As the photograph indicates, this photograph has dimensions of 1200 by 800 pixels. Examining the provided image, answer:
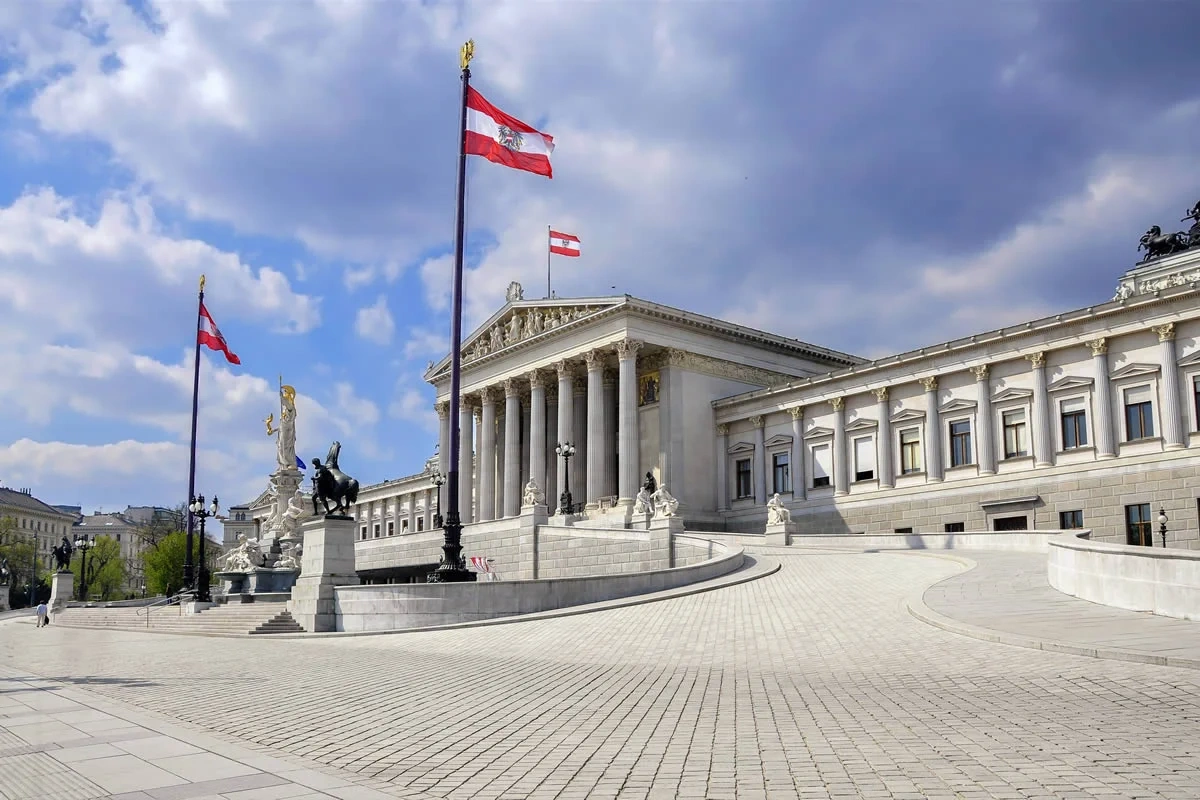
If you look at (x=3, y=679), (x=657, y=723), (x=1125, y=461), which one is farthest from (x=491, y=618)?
(x=1125, y=461)

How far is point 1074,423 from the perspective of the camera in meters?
47.5

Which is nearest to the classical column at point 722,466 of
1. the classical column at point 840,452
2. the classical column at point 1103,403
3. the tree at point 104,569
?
the classical column at point 840,452

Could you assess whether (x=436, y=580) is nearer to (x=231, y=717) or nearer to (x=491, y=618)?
(x=491, y=618)

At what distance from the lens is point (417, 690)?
14.3 metres

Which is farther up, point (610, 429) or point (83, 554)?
point (610, 429)

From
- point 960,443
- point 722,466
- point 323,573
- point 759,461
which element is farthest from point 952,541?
point 722,466

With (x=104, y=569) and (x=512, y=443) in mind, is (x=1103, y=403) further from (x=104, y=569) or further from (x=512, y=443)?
(x=104, y=569)

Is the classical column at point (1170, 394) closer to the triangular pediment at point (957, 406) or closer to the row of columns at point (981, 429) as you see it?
the row of columns at point (981, 429)

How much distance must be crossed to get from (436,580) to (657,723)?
788 inches

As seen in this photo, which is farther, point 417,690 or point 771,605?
point 771,605

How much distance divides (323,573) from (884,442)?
35.0m

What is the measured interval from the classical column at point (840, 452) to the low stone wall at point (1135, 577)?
35763 millimetres

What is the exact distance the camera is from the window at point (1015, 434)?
49438mm

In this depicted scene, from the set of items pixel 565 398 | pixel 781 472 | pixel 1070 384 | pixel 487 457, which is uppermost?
pixel 565 398
